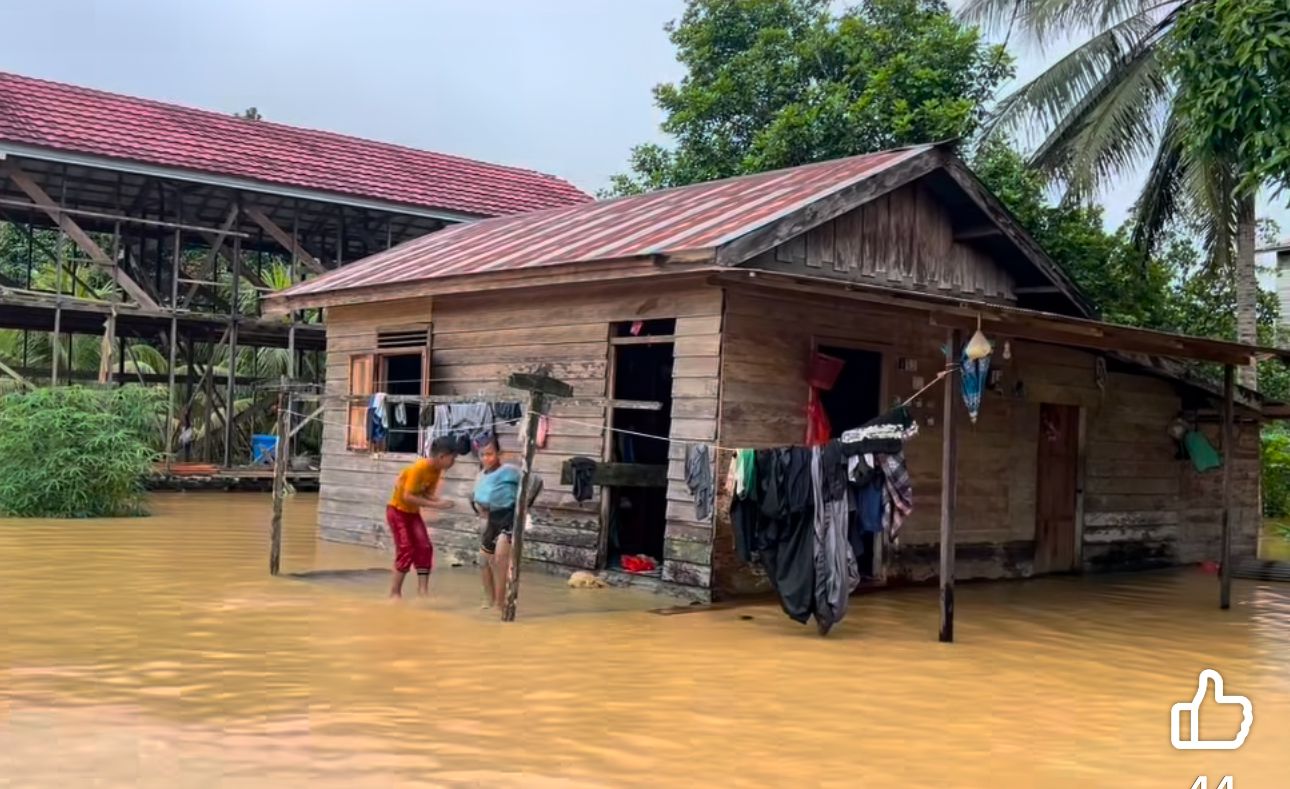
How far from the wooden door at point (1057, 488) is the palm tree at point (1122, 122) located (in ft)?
15.6

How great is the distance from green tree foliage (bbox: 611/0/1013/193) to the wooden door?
6.53 m

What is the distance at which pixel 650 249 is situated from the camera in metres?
9.92

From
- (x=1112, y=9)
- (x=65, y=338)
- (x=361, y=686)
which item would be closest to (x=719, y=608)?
(x=361, y=686)

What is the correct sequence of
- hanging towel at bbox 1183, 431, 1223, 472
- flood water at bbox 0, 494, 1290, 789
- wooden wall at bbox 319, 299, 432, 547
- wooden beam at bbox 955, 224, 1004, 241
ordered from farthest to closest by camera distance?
hanging towel at bbox 1183, 431, 1223, 472 → wooden wall at bbox 319, 299, 432, 547 → wooden beam at bbox 955, 224, 1004, 241 → flood water at bbox 0, 494, 1290, 789

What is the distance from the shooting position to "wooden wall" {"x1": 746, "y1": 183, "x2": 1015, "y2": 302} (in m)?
11.2

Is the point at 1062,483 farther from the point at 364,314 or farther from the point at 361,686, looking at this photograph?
the point at 361,686

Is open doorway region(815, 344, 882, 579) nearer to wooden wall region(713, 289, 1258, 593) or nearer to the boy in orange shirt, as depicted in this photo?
wooden wall region(713, 289, 1258, 593)

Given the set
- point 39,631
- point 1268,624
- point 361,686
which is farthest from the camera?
point 1268,624

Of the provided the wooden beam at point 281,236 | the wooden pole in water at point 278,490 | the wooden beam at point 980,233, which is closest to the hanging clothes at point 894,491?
the wooden beam at point 980,233

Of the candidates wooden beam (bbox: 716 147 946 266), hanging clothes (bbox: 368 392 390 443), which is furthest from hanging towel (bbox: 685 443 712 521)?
hanging clothes (bbox: 368 392 390 443)

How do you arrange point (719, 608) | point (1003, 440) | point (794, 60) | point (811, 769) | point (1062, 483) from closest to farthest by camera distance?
point (811, 769) < point (719, 608) < point (1003, 440) < point (1062, 483) < point (794, 60)

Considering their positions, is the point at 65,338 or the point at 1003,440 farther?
the point at 65,338

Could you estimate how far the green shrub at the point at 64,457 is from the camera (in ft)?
53.7

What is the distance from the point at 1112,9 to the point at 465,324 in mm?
10686
